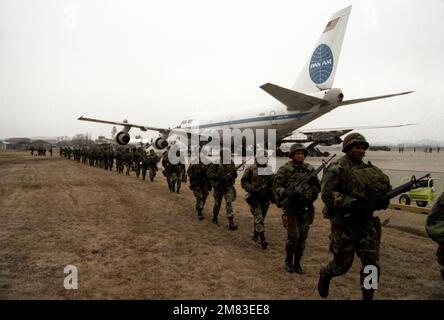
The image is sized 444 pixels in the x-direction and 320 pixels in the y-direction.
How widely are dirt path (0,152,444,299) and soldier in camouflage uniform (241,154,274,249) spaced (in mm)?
461

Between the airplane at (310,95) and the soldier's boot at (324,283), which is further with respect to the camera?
the airplane at (310,95)

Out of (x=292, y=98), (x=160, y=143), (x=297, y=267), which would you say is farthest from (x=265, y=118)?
(x=297, y=267)

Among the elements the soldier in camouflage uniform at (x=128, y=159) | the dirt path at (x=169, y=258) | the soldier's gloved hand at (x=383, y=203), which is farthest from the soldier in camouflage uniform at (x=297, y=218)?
the soldier in camouflage uniform at (x=128, y=159)

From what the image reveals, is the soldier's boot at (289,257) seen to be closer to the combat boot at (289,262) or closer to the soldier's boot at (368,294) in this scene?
the combat boot at (289,262)

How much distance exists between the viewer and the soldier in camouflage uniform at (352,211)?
3.51 meters

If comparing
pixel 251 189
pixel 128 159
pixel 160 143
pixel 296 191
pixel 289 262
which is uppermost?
pixel 160 143

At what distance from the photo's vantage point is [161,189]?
519 inches

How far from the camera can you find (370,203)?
3.44 metres

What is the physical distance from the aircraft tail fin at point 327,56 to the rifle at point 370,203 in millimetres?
14074

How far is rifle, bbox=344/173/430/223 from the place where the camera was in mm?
3383

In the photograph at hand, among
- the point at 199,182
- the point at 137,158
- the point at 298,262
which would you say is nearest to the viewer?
the point at 298,262

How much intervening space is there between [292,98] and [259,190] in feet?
33.8

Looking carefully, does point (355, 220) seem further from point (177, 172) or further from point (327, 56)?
point (327, 56)

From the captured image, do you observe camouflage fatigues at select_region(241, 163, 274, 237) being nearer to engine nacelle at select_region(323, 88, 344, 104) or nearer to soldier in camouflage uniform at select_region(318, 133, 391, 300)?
soldier in camouflage uniform at select_region(318, 133, 391, 300)
